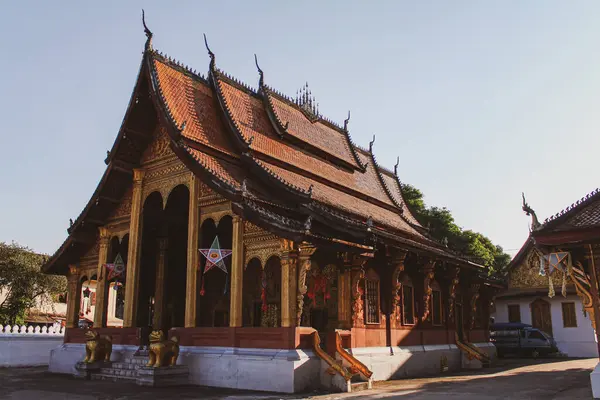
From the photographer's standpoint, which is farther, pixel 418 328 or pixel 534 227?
pixel 418 328

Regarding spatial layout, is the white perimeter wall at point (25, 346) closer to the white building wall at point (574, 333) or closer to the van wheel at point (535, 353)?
the van wheel at point (535, 353)

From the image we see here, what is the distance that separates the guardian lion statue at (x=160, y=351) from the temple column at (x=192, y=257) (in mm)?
765

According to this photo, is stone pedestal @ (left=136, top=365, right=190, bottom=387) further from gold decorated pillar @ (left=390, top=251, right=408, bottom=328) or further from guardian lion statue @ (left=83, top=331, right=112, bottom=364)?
gold decorated pillar @ (left=390, top=251, right=408, bottom=328)

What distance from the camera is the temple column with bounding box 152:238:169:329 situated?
1672cm

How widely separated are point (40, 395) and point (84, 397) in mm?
1054

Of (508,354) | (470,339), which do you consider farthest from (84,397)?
(508,354)

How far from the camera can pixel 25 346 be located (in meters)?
19.8

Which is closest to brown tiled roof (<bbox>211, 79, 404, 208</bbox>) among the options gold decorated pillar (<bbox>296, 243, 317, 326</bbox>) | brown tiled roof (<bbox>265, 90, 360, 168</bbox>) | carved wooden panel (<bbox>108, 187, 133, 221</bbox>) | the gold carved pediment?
brown tiled roof (<bbox>265, 90, 360, 168</bbox>)

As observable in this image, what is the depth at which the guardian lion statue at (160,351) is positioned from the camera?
40.6 ft

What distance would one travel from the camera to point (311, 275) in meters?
12.8

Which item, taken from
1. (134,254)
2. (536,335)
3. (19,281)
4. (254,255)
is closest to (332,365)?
(254,255)

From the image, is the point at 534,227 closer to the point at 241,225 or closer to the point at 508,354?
the point at 241,225

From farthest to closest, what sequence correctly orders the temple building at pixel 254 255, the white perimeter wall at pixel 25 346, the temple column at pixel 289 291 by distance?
1. the white perimeter wall at pixel 25 346
2. the temple building at pixel 254 255
3. the temple column at pixel 289 291

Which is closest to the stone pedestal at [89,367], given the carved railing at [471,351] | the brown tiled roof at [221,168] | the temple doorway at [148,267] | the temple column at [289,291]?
the temple doorway at [148,267]
